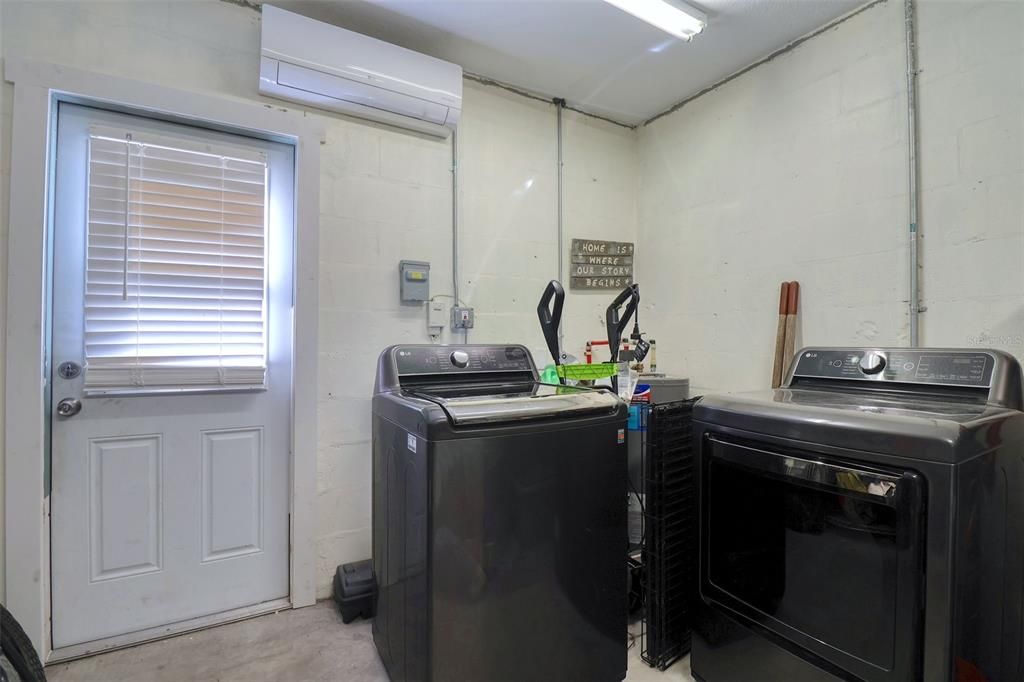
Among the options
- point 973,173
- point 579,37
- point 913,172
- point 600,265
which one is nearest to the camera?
point 973,173

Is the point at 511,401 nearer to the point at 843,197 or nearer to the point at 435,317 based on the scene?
the point at 435,317

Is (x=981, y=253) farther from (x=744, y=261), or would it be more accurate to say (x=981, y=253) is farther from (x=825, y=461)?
(x=825, y=461)

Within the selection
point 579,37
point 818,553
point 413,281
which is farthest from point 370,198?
point 818,553

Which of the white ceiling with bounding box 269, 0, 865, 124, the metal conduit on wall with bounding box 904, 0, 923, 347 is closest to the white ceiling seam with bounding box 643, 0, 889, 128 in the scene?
the white ceiling with bounding box 269, 0, 865, 124

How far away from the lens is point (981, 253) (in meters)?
1.65

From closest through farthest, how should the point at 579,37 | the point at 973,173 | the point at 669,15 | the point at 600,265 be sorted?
the point at 973,173, the point at 669,15, the point at 579,37, the point at 600,265

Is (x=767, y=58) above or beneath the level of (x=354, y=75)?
above

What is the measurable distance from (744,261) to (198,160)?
2.62 metres

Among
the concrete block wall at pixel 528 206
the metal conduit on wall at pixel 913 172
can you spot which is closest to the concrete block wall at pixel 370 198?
the concrete block wall at pixel 528 206

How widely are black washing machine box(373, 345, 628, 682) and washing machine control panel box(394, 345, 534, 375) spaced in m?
0.10

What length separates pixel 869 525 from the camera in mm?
1166

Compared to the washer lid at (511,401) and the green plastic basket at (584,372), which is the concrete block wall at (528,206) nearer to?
the green plastic basket at (584,372)

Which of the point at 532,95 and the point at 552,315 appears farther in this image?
the point at 532,95

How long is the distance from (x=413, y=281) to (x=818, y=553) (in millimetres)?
1866
